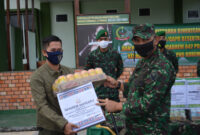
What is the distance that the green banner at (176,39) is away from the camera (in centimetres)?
543

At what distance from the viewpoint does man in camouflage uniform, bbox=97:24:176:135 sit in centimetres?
171

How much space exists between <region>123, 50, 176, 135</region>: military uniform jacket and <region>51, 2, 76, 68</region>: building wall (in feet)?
26.2

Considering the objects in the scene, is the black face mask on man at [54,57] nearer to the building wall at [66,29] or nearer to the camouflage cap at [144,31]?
the camouflage cap at [144,31]

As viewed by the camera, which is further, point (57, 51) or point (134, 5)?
point (134, 5)

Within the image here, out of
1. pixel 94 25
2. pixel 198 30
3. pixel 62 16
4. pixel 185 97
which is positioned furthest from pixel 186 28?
pixel 62 16

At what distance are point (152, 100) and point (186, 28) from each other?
428 centimetres

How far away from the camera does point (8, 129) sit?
15.9ft

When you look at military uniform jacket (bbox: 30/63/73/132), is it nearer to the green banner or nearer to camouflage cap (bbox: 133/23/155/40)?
camouflage cap (bbox: 133/23/155/40)

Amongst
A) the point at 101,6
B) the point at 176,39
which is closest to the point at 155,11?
the point at 101,6

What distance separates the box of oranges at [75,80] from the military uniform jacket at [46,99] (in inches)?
5.3

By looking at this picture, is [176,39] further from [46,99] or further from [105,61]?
[46,99]

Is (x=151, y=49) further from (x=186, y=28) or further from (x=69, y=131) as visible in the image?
(x=186, y=28)

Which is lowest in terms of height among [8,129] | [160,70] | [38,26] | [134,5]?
[8,129]

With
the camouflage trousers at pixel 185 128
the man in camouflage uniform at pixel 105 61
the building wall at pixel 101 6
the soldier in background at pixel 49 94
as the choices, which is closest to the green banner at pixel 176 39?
the man in camouflage uniform at pixel 105 61
